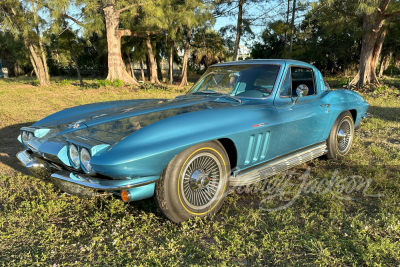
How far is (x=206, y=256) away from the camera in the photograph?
220cm

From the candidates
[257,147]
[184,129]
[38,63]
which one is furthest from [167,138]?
[38,63]

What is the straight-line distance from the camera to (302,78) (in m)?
4.15

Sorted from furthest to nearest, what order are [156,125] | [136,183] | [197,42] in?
[197,42], [156,125], [136,183]

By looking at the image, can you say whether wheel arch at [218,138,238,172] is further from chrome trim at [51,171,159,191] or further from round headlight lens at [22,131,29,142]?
round headlight lens at [22,131,29,142]

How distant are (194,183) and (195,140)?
0.41 meters

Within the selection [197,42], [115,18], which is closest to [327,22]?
[115,18]

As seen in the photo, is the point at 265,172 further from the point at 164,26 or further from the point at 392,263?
the point at 164,26

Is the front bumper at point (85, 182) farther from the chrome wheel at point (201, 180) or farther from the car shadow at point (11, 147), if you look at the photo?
the car shadow at point (11, 147)

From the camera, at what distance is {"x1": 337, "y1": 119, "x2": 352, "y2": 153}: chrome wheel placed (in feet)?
14.6

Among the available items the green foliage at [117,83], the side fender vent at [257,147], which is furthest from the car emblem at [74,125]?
the green foliage at [117,83]

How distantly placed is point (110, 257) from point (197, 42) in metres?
25.1

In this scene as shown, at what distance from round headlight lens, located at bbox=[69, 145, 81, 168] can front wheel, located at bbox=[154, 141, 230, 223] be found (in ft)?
2.21

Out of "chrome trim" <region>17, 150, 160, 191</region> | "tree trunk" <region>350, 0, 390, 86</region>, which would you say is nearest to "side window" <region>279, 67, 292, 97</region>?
"chrome trim" <region>17, 150, 160, 191</region>

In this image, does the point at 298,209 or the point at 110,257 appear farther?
the point at 298,209
